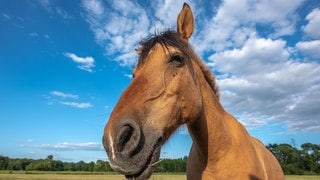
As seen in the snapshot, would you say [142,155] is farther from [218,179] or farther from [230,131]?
[230,131]

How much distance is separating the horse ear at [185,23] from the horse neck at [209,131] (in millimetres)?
558

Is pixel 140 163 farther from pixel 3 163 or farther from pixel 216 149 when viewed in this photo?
pixel 3 163

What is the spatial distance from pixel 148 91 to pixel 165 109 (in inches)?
11.0

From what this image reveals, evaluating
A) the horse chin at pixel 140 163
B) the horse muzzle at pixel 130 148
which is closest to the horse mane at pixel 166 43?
the horse muzzle at pixel 130 148

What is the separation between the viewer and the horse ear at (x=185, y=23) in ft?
13.2

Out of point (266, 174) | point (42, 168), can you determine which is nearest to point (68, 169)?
Result: point (42, 168)

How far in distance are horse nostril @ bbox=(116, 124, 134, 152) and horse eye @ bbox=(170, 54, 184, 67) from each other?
3.79 feet

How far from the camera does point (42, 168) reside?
356 feet

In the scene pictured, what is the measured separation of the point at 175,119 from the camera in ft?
11.1

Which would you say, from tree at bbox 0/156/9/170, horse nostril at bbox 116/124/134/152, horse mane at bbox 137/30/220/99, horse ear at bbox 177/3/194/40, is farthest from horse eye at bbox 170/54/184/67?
tree at bbox 0/156/9/170

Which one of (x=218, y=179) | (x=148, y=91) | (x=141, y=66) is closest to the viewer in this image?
(x=148, y=91)

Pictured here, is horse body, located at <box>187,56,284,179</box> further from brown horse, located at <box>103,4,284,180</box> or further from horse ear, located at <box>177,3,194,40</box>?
horse ear, located at <box>177,3,194,40</box>

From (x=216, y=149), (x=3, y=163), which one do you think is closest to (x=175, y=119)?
(x=216, y=149)

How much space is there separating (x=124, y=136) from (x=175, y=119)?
0.86 m
